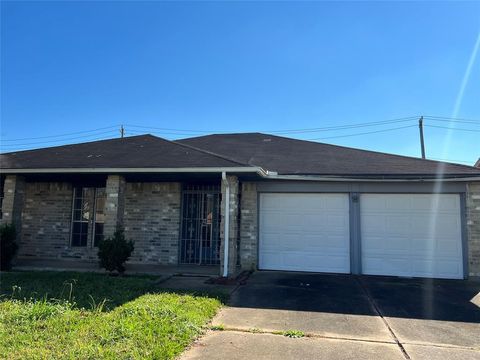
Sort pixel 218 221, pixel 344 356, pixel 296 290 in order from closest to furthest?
pixel 344 356 → pixel 296 290 → pixel 218 221

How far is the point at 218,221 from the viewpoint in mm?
11031

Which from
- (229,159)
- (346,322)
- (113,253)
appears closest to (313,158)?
(229,159)

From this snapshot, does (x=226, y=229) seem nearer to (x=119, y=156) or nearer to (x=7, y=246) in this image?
(x=119, y=156)

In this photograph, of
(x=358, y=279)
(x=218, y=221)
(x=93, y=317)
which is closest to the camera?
(x=93, y=317)

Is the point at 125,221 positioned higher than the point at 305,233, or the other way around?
the point at 125,221

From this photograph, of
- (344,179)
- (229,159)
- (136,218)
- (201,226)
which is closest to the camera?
(229,159)

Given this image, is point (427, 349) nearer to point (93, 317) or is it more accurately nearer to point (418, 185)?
point (93, 317)

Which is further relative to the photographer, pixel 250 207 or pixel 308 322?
pixel 250 207

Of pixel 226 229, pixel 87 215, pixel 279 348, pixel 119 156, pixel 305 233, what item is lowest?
pixel 279 348

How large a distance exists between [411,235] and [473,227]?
1.53 meters

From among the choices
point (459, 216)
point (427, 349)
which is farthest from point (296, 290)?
point (459, 216)

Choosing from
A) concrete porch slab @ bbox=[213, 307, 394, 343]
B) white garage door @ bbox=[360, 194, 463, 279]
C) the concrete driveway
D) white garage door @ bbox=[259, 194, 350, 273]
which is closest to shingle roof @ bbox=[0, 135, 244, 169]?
white garage door @ bbox=[259, 194, 350, 273]

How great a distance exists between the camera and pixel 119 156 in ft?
32.8

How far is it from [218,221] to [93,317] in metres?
5.95
